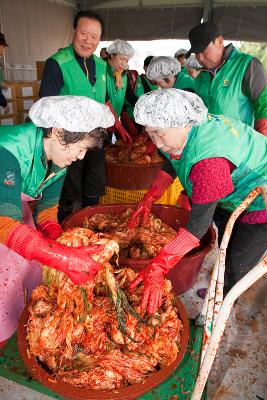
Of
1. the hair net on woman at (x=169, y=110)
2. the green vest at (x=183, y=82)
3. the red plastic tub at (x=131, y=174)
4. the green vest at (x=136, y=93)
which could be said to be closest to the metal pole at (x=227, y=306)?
the hair net on woman at (x=169, y=110)

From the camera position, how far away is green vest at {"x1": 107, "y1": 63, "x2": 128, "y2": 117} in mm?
3621

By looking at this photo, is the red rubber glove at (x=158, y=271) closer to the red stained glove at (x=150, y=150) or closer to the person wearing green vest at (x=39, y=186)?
the person wearing green vest at (x=39, y=186)

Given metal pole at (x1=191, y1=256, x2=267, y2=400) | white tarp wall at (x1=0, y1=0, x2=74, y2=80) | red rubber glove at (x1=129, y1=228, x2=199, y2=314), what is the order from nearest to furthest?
metal pole at (x1=191, y1=256, x2=267, y2=400) → red rubber glove at (x1=129, y1=228, x2=199, y2=314) → white tarp wall at (x1=0, y1=0, x2=74, y2=80)

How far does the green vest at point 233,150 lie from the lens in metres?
1.61

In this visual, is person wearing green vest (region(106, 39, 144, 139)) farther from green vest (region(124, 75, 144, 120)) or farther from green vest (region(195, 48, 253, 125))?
green vest (region(195, 48, 253, 125))

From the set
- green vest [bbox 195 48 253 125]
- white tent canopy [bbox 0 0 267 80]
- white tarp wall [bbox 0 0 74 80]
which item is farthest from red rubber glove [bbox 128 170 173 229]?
white tarp wall [bbox 0 0 74 80]

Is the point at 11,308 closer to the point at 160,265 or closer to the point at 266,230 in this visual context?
the point at 160,265

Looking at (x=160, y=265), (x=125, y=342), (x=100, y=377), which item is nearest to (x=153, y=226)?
(x=160, y=265)

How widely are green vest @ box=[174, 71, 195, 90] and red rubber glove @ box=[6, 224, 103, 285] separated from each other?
2815 millimetres

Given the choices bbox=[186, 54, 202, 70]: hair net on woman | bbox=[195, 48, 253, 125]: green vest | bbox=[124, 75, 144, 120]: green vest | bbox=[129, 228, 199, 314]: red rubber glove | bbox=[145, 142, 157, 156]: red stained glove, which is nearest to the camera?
bbox=[129, 228, 199, 314]: red rubber glove

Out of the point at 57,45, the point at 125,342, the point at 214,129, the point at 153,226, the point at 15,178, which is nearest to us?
the point at 125,342

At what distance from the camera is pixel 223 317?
3.45ft

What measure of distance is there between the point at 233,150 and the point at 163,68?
2372 millimetres

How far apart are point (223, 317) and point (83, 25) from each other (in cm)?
271
